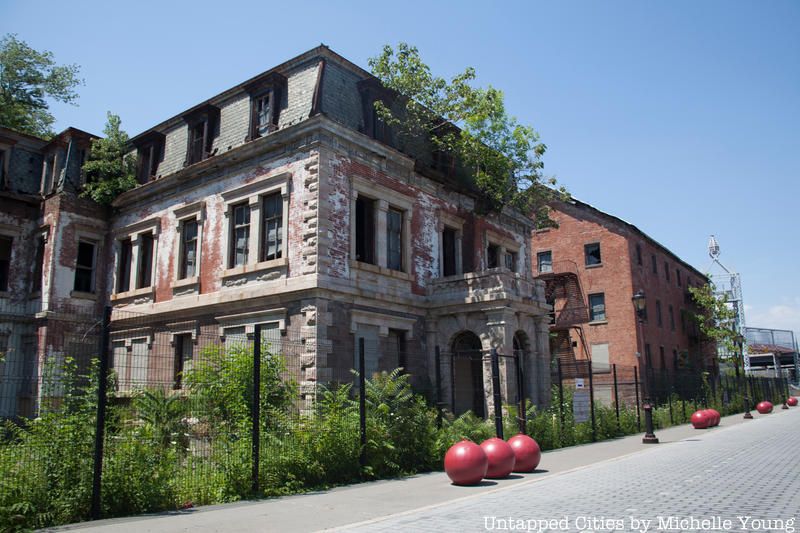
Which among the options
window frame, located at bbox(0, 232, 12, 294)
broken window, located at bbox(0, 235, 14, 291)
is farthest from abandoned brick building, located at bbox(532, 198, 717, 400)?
broken window, located at bbox(0, 235, 14, 291)

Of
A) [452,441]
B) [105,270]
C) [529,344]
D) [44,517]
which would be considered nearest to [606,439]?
[529,344]

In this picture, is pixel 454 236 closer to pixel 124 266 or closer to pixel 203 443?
pixel 124 266

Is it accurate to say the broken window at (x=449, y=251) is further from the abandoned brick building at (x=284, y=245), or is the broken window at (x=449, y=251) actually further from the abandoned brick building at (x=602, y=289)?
the abandoned brick building at (x=602, y=289)

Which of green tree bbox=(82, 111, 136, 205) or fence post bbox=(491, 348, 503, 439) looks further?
green tree bbox=(82, 111, 136, 205)

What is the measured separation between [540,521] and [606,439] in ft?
48.0

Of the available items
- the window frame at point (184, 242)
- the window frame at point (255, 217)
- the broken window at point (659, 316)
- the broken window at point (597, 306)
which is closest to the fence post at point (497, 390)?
the window frame at point (255, 217)

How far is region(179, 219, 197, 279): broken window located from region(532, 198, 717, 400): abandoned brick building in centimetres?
2166

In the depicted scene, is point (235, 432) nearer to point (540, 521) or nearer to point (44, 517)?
point (44, 517)

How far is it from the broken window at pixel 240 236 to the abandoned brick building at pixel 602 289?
21.1m

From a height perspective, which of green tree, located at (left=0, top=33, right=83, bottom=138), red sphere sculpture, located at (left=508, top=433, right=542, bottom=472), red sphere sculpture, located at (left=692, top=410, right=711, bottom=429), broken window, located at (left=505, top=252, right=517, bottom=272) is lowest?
red sphere sculpture, located at (left=692, top=410, right=711, bottom=429)

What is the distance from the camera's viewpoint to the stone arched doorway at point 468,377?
2156 centimetres

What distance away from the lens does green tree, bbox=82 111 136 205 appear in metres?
24.3

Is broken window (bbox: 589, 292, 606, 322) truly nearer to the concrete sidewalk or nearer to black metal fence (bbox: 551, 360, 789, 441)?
black metal fence (bbox: 551, 360, 789, 441)

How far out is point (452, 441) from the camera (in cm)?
1421
